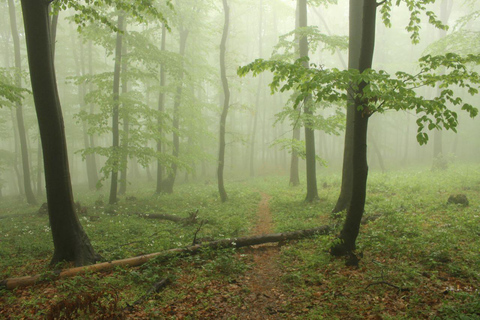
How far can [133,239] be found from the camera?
848 cm

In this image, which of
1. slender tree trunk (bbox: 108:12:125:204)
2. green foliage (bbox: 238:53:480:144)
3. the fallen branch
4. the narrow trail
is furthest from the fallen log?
slender tree trunk (bbox: 108:12:125:204)

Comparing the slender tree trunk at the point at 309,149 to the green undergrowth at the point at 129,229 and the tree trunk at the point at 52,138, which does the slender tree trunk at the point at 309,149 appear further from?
the tree trunk at the point at 52,138

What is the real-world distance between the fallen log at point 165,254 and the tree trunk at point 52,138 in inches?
17.7

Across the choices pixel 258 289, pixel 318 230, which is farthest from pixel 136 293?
pixel 318 230

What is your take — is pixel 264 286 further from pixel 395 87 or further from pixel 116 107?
pixel 116 107

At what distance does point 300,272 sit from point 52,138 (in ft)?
20.6

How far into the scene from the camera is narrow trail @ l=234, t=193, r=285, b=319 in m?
4.77

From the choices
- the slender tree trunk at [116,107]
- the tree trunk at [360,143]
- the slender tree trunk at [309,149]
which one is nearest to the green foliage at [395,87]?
the tree trunk at [360,143]

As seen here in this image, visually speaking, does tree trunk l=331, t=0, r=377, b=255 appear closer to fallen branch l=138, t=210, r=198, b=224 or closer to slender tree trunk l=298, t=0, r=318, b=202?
fallen branch l=138, t=210, r=198, b=224

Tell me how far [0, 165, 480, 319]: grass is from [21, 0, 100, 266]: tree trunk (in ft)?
2.30

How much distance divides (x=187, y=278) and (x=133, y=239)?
3.35 m

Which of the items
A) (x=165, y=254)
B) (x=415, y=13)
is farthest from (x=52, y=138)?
(x=415, y=13)

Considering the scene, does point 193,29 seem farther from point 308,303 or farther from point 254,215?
point 308,303

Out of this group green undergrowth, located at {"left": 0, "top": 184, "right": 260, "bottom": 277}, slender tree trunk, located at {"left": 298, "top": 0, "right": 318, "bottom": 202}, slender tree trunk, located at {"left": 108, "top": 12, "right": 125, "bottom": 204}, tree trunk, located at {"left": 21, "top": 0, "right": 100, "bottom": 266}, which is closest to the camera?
tree trunk, located at {"left": 21, "top": 0, "right": 100, "bottom": 266}
